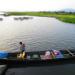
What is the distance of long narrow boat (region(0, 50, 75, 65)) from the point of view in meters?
22.2

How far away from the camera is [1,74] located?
19625mm

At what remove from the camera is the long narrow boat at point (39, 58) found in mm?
22234

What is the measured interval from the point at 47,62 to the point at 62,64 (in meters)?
2.22

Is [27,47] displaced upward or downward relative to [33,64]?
downward

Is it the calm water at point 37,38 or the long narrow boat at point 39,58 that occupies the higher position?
the long narrow boat at point 39,58

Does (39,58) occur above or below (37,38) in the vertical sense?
above

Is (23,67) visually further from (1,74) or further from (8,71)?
(1,74)

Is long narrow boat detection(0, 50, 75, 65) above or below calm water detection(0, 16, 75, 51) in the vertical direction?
above

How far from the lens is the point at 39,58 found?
22891 millimetres

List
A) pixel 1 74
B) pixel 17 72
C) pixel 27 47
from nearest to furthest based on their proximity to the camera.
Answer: pixel 1 74 < pixel 17 72 < pixel 27 47

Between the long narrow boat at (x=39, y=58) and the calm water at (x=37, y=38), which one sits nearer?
the long narrow boat at (x=39, y=58)

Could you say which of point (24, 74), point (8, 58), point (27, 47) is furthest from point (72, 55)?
point (27, 47)

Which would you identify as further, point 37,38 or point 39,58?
point 37,38

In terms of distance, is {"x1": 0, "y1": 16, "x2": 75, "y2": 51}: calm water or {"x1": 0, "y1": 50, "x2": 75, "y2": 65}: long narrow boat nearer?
{"x1": 0, "y1": 50, "x2": 75, "y2": 65}: long narrow boat
